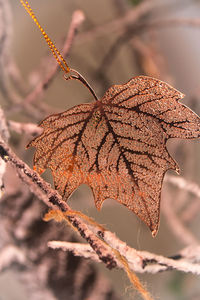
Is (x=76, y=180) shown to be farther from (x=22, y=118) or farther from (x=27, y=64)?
(x=27, y=64)

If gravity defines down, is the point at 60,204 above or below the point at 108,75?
below

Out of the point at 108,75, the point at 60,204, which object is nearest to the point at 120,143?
the point at 60,204

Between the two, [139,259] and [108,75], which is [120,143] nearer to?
[139,259]

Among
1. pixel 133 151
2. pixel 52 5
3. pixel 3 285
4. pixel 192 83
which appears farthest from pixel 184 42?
pixel 3 285

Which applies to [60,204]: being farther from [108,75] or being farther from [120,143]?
[108,75]

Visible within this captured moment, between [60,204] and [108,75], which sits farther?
[108,75]
